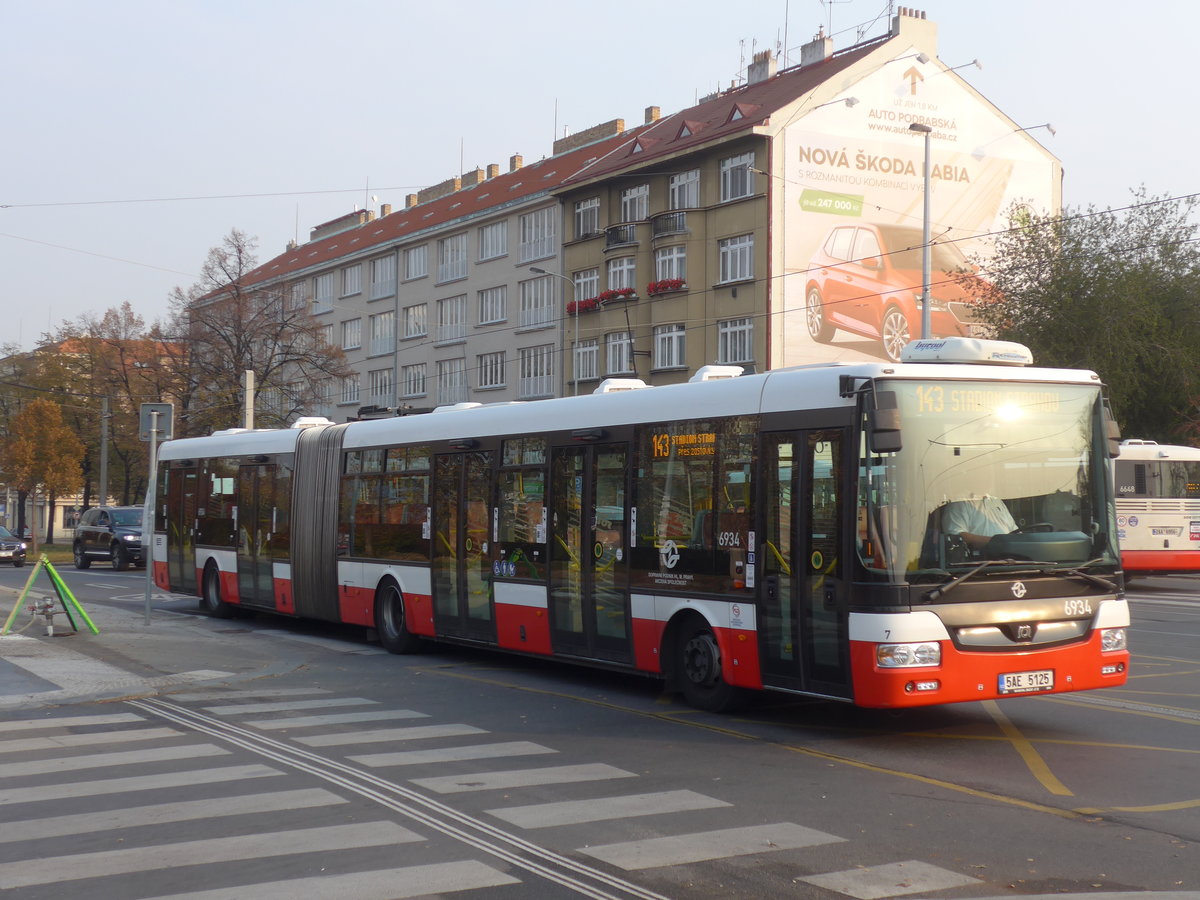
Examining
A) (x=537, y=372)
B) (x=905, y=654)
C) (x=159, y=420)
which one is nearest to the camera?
(x=905, y=654)

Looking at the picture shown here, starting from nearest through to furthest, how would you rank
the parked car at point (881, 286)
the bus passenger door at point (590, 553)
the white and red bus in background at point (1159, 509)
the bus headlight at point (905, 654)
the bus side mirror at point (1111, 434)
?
the bus headlight at point (905, 654)
the bus side mirror at point (1111, 434)
the bus passenger door at point (590, 553)
the white and red bus in background at point (1159, 509)
the parked car at point (881, 286)

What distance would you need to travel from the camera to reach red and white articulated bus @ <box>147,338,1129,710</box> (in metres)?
9.41

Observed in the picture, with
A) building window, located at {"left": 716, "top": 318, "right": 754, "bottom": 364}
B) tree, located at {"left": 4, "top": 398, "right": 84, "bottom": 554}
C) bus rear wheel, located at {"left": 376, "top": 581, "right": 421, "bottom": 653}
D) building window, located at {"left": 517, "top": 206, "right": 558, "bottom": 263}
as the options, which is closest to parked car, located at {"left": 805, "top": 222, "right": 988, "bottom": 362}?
building window, located at {"left": 716, "top": 318, "right": 754, "bottom": 364}

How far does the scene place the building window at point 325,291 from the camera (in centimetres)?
7456

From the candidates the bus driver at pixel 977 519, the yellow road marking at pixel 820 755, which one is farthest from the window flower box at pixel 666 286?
the bus driver at pixel 977 519

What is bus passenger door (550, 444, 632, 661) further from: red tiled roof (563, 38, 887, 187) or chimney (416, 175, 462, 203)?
chimney (416, 175, 462, 203)

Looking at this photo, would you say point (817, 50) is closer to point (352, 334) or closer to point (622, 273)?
point (622, 273)

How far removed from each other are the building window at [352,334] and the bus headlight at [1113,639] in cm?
6372

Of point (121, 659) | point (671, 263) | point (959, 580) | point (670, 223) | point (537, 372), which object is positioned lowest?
point (121, 659)

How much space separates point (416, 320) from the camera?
6631cm

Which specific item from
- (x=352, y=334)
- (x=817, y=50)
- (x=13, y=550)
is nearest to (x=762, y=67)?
(x=817, y=50)

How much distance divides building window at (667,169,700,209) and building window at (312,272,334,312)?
30709 millimetres

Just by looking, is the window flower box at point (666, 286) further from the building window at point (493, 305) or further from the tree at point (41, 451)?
the tree at point (41, 451)

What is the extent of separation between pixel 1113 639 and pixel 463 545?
23.7 feet
